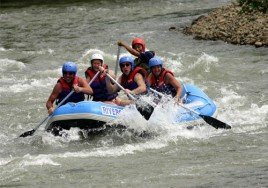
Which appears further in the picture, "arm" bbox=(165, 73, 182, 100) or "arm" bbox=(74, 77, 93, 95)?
"arm" bbox=(165, 73, 182, 100)

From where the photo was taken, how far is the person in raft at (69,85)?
1238cm

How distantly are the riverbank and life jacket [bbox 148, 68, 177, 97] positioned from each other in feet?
28.0

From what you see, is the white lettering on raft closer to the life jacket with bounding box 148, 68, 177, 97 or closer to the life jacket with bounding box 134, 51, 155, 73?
the life jacket with bounding box 148, 68, 177, 97

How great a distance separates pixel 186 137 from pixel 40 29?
1622 cm

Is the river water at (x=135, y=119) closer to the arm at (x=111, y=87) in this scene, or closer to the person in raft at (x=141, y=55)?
the arm at (x=111, y=87)

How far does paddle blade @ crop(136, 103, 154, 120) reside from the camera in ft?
41.1

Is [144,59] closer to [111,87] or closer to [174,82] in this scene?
[174,82]

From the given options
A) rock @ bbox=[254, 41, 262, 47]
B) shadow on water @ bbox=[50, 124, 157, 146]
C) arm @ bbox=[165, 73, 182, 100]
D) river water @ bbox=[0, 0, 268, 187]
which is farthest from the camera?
rock @ bbox=[254, 41, 262, 47]

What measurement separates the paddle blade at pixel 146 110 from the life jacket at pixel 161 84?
1.96ft

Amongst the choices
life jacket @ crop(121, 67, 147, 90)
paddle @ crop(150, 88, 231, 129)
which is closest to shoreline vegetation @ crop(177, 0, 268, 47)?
paddle @ crop(150, 88, 231, 129)

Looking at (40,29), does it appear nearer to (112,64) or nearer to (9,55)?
(9,55)

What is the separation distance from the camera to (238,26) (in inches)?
915

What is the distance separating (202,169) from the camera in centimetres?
1021

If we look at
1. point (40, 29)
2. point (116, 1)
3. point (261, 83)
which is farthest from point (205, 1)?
point (261, 83)
